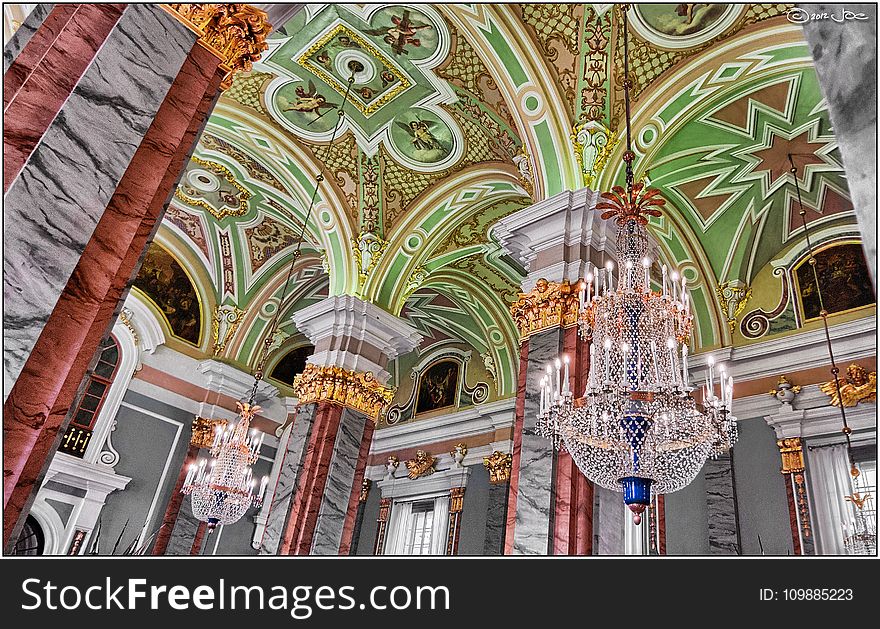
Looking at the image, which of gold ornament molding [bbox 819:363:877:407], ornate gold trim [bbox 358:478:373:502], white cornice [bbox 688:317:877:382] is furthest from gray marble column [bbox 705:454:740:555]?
ornate gold trim [bbox 358:478:373:502]

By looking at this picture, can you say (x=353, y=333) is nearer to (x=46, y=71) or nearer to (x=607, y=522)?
(x=607, y=522)

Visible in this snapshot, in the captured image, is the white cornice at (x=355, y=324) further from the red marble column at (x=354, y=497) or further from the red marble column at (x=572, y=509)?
the red marble column at (x=572, y=509)

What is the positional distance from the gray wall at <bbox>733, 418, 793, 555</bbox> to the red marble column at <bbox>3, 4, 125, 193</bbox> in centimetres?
834

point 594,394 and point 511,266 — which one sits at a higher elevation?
point 511,266

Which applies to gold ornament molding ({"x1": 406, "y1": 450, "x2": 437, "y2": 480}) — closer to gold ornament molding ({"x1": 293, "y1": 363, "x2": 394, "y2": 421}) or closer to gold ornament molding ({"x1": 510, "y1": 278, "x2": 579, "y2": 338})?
gold ornament molding ({"x1": 293, "y1": 363, "x2": 394, "y2": 421})

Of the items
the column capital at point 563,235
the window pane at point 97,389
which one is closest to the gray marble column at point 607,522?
the column capital at point 563,235

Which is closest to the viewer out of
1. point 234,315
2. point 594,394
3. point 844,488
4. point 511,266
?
point 594,394

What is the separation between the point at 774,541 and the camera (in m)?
7.77

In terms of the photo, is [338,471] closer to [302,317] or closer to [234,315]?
[302,317]

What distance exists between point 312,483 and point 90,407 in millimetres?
5559

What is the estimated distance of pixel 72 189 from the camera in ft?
8.65

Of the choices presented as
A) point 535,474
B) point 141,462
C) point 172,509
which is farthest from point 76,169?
point 172,509
